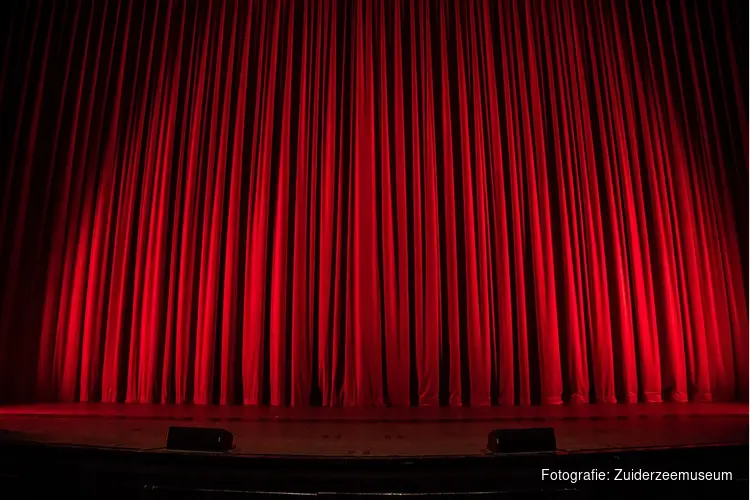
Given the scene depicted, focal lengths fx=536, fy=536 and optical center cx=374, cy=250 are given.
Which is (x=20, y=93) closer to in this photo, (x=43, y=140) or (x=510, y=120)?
(x=43, y=140)

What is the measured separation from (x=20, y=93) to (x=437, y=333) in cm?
297

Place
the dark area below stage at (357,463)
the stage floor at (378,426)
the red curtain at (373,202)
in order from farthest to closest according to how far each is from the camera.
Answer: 1. the red curtain at (373,202)
2. the stage floor at (378,426)
3. the dark area below stage at (357,463)

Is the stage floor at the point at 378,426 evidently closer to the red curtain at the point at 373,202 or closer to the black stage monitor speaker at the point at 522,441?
the black stage monitor speaker at the point at 522,441

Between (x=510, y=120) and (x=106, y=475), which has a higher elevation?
(x=510, y=120)

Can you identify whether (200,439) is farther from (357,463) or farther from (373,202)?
(373,202)

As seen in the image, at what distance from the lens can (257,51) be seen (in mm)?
3584

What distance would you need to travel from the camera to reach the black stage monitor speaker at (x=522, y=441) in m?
1.32

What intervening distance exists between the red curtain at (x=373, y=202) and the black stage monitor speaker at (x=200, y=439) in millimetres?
1479

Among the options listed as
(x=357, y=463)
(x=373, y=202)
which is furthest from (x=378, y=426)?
(x=373, y=202)

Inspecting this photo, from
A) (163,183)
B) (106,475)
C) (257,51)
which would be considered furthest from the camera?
(257,51)

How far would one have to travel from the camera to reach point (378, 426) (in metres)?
1.94

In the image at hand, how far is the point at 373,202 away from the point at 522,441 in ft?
6.84

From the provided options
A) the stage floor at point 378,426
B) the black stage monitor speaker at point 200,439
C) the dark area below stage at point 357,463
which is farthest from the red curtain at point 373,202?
the black stage monitor speaker at point 200,439

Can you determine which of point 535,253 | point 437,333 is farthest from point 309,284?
point 535,253
